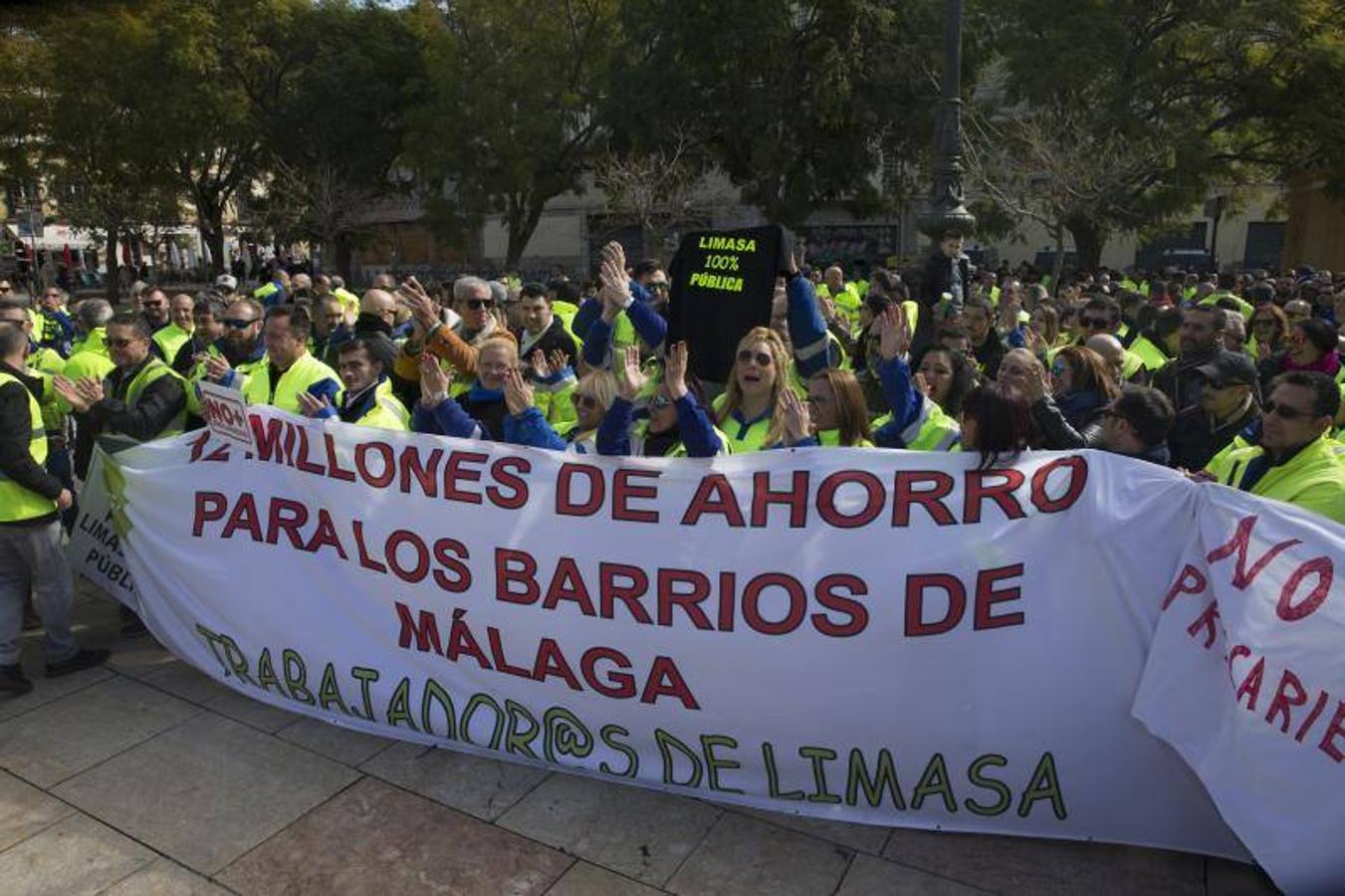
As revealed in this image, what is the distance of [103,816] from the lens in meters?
3.69

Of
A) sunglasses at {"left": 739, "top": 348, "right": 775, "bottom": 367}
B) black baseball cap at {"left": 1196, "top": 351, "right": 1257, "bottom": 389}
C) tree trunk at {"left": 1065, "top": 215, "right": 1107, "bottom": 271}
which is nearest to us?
sunglasses at {"left": 739, "top": 348, "right": 775, "bottom": 367}

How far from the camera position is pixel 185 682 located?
4793 millimetres

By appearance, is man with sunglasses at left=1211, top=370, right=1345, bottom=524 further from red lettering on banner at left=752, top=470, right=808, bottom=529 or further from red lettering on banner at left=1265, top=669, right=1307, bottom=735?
red lettering on banner at left=752, top=470, right=808, bottom=529

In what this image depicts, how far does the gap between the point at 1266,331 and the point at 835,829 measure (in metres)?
6.37

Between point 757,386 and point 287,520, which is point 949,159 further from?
point 287,520

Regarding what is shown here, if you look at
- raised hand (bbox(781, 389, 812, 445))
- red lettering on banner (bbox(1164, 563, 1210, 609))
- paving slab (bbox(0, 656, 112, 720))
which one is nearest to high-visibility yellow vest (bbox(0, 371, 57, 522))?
paving slab (bbox(0, 656, 112, 720))

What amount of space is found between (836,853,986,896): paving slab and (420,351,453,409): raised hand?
2505mm

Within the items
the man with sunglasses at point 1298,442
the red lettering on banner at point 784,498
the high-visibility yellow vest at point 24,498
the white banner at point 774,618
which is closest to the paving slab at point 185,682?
the white banner at point 774,618

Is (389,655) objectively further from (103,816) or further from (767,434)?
(767,434)

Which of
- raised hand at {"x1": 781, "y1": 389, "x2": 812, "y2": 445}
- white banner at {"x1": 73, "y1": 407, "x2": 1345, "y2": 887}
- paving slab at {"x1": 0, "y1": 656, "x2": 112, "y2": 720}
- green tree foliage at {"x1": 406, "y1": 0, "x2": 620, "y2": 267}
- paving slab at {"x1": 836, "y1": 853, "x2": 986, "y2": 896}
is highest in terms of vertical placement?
green tree foliage at {"x1": 406, "y1": 0, "x2": 620, "y2": 267}

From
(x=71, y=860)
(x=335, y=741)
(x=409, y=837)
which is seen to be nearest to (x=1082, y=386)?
(x=409, y=837)

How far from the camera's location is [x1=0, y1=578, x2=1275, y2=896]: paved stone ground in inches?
129

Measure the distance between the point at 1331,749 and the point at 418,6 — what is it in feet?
123

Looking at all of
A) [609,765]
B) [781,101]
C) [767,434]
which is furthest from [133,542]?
[781,101]
